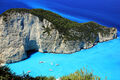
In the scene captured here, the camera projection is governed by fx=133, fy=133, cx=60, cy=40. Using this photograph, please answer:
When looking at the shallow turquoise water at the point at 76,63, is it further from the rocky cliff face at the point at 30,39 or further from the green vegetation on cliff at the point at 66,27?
the green vegetation on cliff at the point at 66,27

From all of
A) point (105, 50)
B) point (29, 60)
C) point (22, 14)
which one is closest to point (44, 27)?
point (22, 14)

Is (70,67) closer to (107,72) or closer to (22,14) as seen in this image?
(107,72)

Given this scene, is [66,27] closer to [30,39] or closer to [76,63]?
[30,39]

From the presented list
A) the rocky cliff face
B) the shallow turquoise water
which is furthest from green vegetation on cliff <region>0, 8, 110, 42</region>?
the shallow turquoise water

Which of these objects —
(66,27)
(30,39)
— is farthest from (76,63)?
(30,39)

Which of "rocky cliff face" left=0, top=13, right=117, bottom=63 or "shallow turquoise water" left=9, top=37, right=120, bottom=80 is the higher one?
"rocky cliff face" left=0, top=13, right=117, bottom=63

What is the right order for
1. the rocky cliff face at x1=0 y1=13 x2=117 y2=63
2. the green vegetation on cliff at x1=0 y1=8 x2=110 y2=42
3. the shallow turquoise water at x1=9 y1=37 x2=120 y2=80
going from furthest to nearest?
the green vegetation on cliff at x1=0 y1=8 x2=110 y2=42 < the rocky cliff face at x1=0 y1=13 x2=117 y2=63 < the shallow turquoise water at x1=9 y1=37 x2=120 y2=80

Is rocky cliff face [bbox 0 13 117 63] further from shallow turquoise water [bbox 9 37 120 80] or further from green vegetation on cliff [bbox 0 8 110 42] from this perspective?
shallow turquoise water [bbox 9 37 120 80]
